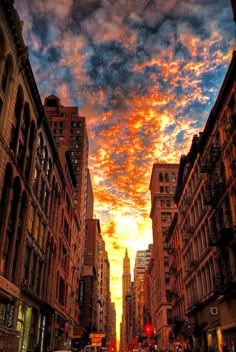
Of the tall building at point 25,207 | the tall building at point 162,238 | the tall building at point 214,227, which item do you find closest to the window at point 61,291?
the tall building at point 25,207

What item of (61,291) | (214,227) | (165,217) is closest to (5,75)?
(214,227)

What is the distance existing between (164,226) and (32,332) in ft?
248

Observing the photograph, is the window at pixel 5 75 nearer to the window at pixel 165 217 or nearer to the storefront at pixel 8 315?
the storefront at pixel 8 315

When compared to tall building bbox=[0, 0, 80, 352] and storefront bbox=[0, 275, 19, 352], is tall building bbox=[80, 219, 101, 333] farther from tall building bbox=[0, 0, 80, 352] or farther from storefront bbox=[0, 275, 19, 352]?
storefront bbox=[0, 275, 19, 352]

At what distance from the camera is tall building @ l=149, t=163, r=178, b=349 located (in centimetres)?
9844

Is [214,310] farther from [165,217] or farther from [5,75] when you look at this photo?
[165,217]

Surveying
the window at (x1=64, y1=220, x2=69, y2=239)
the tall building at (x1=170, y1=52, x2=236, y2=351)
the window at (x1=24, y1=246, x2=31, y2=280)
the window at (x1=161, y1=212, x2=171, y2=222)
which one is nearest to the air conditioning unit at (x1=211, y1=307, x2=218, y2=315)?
the tall building at (x1=170, y1=52, x2=236, y2=351)

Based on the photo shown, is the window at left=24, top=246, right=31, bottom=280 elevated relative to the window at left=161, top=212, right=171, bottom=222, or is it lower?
lower

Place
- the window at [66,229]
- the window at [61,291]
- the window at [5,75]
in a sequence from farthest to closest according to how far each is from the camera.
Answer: the window at [66,229], the window at [61,291], the window at [5,75]

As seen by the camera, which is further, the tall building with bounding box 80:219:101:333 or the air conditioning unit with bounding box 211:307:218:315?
the tall building with bounding box 80:219:101:333

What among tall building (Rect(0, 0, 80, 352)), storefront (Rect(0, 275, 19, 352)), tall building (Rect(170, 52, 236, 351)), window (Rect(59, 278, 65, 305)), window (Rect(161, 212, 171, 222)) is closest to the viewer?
storefront (Rect(0, 275, 19, 352))

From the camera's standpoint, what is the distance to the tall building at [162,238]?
98.4 metres

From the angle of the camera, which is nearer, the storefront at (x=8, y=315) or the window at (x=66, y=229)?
the storefront at (x=8, y=315)

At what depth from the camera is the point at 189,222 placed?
172 ft
